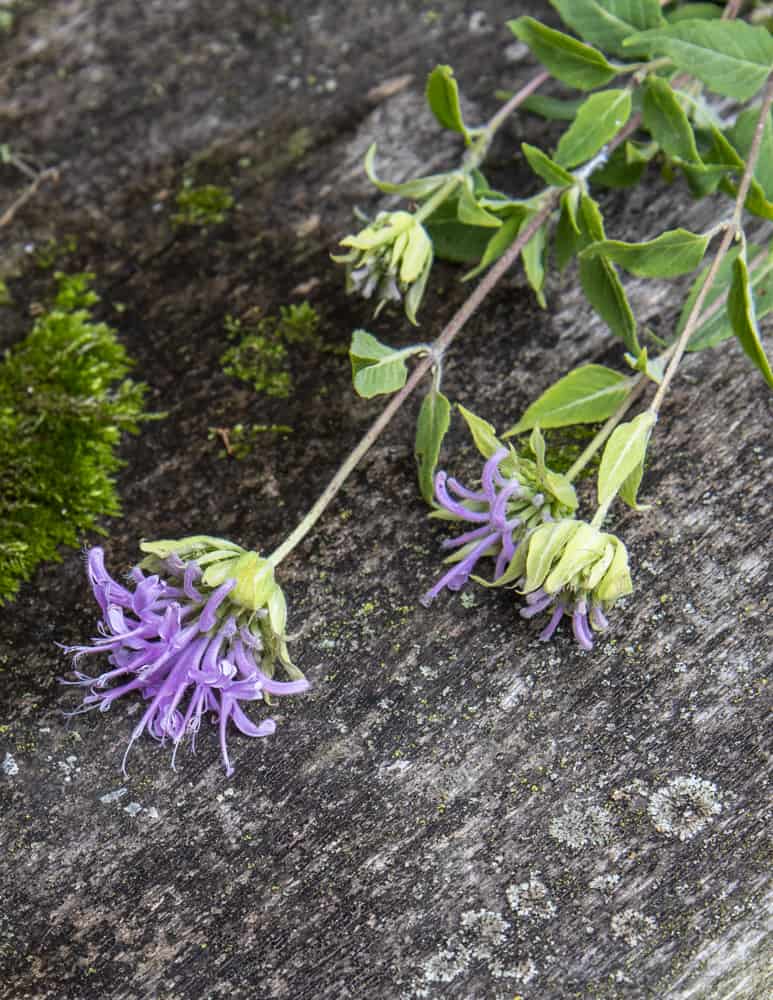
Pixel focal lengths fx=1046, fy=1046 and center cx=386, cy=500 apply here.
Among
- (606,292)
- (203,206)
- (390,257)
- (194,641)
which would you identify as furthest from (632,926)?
(203,206)

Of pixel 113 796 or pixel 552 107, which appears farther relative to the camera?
pixel 552 107

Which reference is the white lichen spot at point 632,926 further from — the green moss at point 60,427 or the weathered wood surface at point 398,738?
the green moss at point 60,427

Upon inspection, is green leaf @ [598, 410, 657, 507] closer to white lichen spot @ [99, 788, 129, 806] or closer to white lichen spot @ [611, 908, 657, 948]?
white lichen spot @ [611, 908, 657, 948]

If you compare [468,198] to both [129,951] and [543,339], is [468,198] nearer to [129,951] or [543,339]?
[543,339]

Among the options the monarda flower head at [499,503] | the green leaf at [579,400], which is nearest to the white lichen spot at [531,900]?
the monarda flower head at [499,503]

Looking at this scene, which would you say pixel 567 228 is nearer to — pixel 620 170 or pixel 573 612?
pixel 620 170

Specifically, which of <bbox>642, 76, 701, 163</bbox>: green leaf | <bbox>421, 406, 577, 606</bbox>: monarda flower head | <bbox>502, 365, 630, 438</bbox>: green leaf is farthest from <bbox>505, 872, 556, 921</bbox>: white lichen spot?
<bbox>642, 76, 701, 163</bbox>: green leaf

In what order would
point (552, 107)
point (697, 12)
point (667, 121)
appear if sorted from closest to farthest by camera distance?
point (667, 121)
point (552, 107)
point (697, 12)
